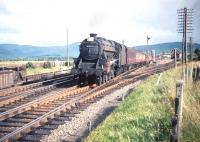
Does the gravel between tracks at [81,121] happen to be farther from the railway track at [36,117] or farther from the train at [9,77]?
the train at [9,77]

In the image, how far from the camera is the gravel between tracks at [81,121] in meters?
9.25

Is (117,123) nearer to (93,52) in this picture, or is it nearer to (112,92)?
(112,92)

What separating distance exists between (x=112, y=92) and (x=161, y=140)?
1112 centimetres

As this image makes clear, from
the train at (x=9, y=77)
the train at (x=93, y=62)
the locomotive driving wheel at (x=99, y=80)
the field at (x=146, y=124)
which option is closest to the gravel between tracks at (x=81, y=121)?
the field at (x=146, y=124)

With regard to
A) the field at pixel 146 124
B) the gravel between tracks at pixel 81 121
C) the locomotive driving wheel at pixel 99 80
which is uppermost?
the locomotive driving wheel at pixel 99 80

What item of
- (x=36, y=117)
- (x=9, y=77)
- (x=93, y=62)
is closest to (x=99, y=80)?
(x=93, y=62)

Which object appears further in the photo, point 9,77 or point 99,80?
point 9,77

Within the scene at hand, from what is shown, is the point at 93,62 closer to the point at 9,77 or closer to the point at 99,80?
the point at 99,80

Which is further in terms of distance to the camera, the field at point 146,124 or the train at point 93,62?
the train at point 93,62

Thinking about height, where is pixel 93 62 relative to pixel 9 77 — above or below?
above

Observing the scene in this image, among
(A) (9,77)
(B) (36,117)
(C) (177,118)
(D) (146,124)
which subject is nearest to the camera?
(C) (177,118)

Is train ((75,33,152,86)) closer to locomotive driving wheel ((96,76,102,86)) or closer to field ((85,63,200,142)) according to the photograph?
locomotive driving wheel ((96,76,102,86))

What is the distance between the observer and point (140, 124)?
29.9 ft

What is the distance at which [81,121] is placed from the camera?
36.8 feet
